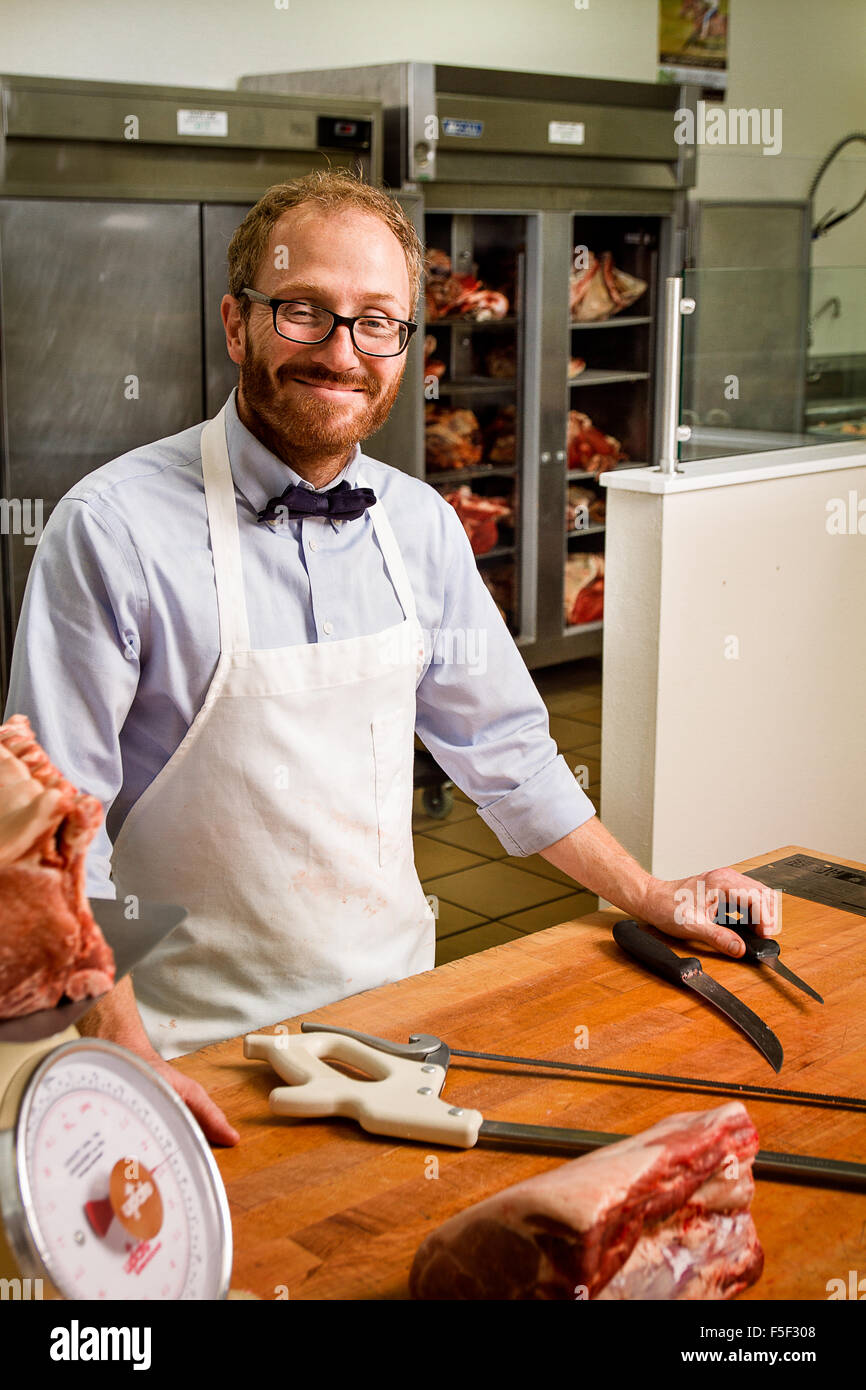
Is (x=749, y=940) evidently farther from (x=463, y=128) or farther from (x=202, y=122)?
(x=463, y=128)

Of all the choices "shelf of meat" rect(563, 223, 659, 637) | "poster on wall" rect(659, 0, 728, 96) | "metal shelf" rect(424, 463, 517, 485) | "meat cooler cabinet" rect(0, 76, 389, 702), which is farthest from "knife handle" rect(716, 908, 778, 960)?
"poster on wall" rect(659, 0, 728, 96)

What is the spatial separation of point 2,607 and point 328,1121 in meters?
3.05

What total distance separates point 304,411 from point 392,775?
1.60 feet

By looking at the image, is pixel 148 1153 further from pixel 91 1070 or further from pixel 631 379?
pixel 631 379

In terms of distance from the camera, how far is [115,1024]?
138 centimetres

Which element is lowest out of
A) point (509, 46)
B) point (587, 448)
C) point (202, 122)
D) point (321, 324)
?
point (587, 448)

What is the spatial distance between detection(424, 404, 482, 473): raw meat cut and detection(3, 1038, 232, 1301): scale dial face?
4.64 metres

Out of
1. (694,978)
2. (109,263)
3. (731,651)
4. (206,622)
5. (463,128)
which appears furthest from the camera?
(463,128)

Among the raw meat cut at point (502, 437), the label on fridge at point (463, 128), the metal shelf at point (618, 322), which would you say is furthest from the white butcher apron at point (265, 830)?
the metal shelf at point (618, 322)

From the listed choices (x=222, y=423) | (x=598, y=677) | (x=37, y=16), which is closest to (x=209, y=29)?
(x=37, y=16)

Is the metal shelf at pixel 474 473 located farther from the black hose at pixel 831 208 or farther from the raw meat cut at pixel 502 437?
the black hose at pixel 831 208

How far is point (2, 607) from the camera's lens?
4.08m

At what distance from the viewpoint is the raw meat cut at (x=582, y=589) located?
6039mm

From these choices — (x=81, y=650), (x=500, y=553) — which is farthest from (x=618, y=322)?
(x=81, y=650)
